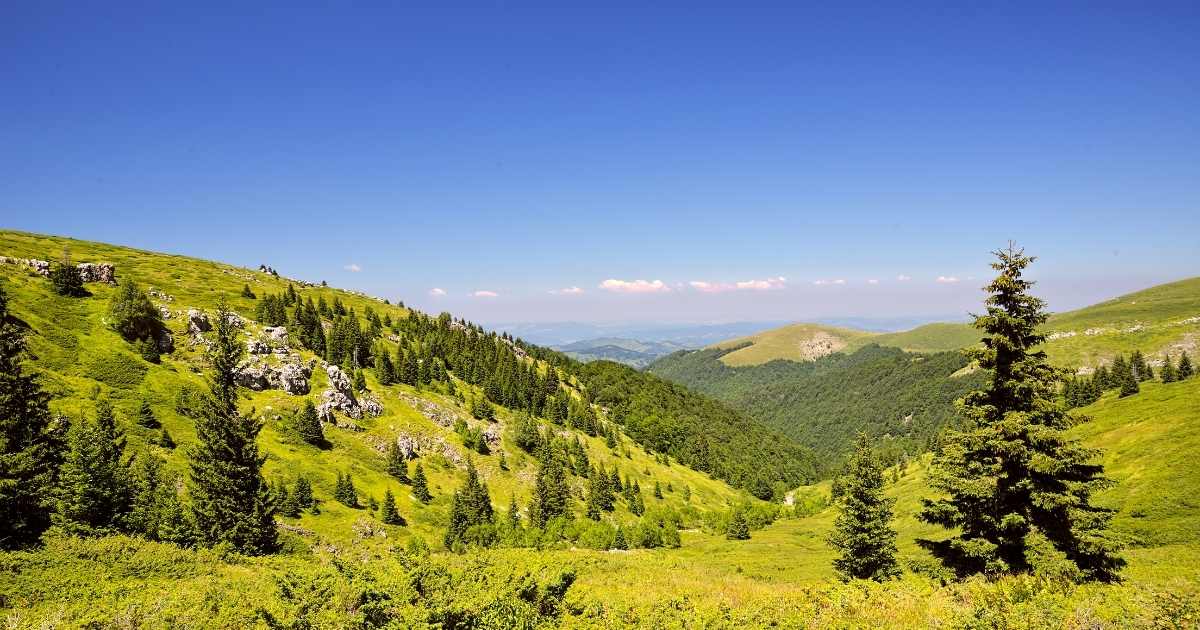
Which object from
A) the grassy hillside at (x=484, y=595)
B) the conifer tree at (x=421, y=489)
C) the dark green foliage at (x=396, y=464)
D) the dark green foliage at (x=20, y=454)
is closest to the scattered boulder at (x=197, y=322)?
the dark green foliage at (x=396, y=464)

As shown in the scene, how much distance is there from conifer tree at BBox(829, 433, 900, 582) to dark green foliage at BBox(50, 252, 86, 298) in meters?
116

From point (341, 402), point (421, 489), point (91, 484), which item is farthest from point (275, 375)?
point (91, 484)

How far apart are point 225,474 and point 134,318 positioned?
193ft

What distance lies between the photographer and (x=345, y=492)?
208ft

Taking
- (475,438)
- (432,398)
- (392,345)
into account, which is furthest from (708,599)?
(392,345)

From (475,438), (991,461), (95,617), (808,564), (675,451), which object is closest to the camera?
(95,617)

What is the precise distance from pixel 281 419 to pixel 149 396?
51.8 feet

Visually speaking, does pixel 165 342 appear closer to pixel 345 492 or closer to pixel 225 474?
pixel 345 492

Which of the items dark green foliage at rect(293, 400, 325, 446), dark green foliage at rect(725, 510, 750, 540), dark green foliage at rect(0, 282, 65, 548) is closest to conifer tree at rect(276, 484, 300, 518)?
dark green foliage at rect(293, 400, 325, 446)

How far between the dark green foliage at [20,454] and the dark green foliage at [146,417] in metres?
18.4

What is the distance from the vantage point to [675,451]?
169375 mm

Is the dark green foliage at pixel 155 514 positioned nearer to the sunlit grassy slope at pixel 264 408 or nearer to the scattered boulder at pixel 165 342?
the sunlit grassy slope at pixel 264 408

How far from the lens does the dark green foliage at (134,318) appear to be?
→ 7331 centimetres

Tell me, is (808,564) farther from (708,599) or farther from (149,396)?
(149,396)
